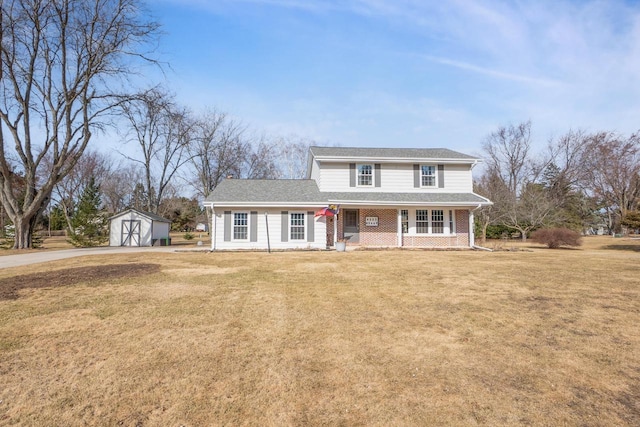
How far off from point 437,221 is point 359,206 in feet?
16.5

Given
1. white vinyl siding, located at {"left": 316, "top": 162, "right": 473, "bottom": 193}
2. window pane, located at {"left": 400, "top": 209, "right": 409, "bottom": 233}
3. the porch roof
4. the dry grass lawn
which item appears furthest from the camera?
white vinyl siding, located at {"left": 316, "top": 162, "right": 473, "bottom": 193}

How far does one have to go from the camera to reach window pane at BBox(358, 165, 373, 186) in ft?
66.3

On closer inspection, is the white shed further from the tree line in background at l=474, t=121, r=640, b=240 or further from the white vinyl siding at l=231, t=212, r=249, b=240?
the tree line in background at l=474, t=121, r=640, b=240

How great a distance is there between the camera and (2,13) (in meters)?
18.5

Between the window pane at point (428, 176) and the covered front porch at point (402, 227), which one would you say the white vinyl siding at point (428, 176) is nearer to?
the window pane at point (428, 176)

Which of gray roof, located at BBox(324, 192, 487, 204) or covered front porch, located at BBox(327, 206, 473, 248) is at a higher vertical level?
gray roof, located at BBox(324, 192, 487, 204)

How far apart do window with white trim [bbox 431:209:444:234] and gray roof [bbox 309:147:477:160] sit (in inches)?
139

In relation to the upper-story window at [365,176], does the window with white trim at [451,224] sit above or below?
below

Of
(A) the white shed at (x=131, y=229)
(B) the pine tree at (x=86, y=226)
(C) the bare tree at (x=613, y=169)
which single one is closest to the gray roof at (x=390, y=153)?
(A) the white shed at (x=131, y=229)

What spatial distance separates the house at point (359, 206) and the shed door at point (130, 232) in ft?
32.8

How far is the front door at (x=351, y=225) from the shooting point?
19.6m

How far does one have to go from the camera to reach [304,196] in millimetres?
19359

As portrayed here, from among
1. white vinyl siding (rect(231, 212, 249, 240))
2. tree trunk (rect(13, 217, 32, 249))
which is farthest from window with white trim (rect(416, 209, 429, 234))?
tree trunk (rect(13, 217, 32, 249))

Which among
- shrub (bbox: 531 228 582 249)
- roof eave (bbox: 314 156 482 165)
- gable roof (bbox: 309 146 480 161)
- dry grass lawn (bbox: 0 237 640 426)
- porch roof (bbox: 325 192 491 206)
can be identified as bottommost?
dry grass lawn (bbox: 0 237 640 426)
